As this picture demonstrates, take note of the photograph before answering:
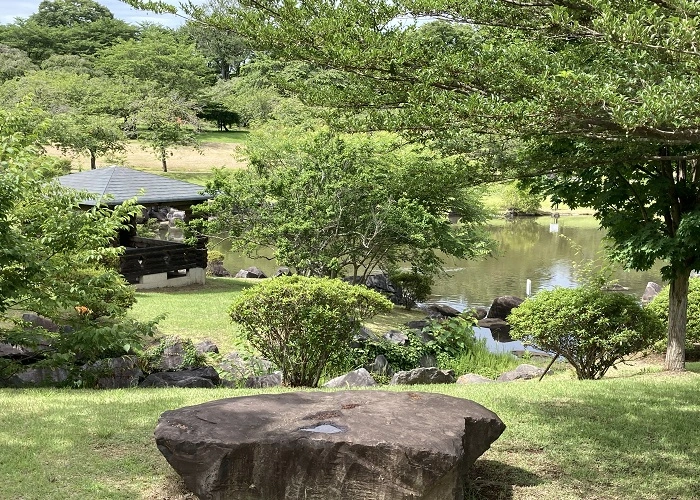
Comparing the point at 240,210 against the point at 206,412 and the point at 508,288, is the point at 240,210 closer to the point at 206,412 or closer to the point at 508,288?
the point at 508,288

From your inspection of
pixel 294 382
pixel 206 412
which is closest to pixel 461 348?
pixel 294 382

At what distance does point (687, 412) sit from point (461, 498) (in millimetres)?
3499

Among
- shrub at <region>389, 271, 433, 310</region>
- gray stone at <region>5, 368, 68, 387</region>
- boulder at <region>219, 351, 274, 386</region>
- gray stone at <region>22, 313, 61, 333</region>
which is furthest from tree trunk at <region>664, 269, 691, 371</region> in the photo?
shrub at <region>389, 271, 433, 310</region>

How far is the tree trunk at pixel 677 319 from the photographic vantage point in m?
9.53

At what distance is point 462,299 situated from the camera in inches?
864

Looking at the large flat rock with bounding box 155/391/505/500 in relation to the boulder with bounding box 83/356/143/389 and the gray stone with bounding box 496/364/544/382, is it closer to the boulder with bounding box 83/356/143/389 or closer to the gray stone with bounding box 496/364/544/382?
the boulder with bounding box 83/356/143/389

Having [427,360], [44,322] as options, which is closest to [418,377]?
[427,360]

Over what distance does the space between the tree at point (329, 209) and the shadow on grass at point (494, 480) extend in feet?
32.8

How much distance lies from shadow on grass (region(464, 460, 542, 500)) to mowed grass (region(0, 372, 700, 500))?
0.03 feet

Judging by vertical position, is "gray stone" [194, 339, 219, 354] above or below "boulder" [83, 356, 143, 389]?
below

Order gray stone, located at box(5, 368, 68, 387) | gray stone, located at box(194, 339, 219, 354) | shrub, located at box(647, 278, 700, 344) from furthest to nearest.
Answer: gray stone, located at box(194, 339, 219, 354)
shrub, located at box(647, 278, 700, 344)
gray stone, located at box(5, 368, 68, 387)

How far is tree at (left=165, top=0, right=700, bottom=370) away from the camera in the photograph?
169 inches

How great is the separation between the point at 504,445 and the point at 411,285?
13.7 metres

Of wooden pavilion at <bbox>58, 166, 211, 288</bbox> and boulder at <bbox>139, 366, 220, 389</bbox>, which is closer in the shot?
boulder at <bbox>139, 366, 220, 389</bbox>
